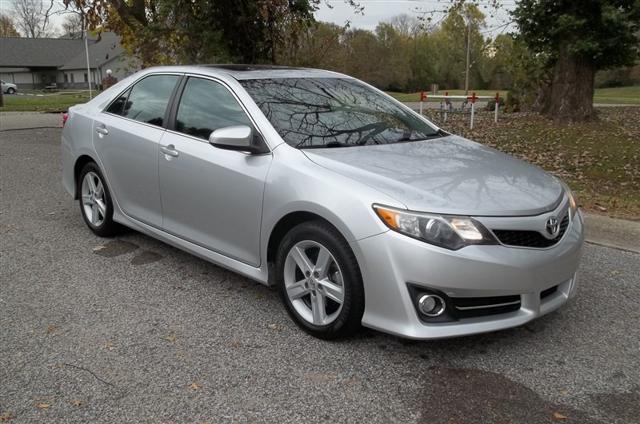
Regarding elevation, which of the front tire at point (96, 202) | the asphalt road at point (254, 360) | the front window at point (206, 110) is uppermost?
the front window at point (206, 110)

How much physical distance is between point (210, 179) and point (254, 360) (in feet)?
4.35

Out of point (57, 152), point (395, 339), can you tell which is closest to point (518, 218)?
point (395, 339)

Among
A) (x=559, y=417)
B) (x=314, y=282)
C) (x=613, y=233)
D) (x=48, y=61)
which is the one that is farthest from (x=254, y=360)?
(x=48, y=61)

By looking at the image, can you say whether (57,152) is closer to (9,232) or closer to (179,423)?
(9,232)

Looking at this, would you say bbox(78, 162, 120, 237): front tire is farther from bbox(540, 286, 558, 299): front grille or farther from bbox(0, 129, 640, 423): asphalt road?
bbox(540, 286, 558, 299): front grille

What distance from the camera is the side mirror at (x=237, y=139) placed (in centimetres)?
382

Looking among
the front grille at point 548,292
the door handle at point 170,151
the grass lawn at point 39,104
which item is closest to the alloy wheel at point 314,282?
the front grille at point 548,292

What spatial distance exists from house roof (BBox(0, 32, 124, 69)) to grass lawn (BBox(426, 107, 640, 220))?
6402 cm

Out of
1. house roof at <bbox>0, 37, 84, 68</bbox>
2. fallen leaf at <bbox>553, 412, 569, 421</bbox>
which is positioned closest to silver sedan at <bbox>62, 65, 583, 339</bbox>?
fallen leaf at <bbox>553, 412, 569, 421</bbox>

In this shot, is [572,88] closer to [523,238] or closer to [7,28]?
[523,238]

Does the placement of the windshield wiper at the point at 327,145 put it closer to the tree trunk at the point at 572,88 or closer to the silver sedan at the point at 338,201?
the silver sedan at the point at 338,201

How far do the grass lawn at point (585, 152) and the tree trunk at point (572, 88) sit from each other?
323mm

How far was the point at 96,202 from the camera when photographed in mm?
5582

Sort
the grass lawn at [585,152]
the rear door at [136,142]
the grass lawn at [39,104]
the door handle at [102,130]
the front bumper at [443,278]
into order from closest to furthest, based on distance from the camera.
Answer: the front bumper at [443,278], the rear door at [136,142], the door handle at [102,130], the grass lawn at [585,152], the grass lawn at [39,104]
